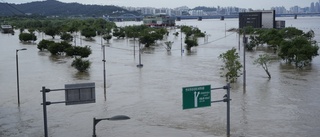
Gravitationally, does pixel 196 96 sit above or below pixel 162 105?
above

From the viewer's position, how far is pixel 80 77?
27906mm

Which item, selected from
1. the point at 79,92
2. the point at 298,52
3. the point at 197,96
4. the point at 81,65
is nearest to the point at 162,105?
the point at 197,96

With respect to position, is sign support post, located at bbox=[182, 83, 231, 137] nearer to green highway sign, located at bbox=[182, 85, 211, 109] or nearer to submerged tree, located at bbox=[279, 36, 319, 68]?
green highway sign, located at bbox=[182, 85, 211, 109]

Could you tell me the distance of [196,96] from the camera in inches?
462

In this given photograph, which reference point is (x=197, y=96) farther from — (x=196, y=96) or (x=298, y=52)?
(x=298, y=52)

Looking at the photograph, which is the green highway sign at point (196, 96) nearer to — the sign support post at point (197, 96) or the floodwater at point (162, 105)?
the sign support post at point (197, 96)

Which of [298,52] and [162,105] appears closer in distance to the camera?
[162,105]

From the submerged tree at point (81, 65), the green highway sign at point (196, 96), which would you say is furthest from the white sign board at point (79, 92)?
the submerged tree at point (81, 65)

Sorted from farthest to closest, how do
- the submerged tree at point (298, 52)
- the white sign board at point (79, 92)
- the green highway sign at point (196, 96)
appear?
the submerged tree at point (298, 52), the green highway sign at point (196, 96), the white sign board at point (79, 92)

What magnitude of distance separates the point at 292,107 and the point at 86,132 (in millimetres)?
9120

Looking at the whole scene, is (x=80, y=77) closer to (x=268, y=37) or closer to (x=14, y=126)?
(x=14, y=126)

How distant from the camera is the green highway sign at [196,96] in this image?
11.6 meters

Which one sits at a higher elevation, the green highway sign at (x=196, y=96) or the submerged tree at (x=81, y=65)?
the green highway sign at (x=196, y=96)

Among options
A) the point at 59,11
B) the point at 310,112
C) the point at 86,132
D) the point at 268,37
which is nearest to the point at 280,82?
the point at 310,112
